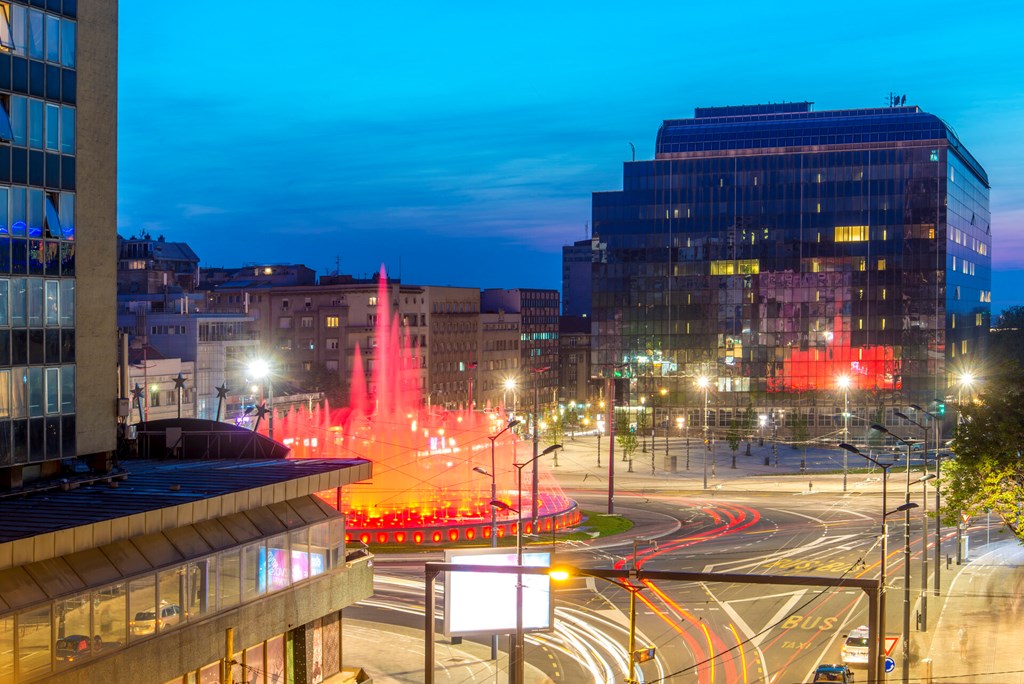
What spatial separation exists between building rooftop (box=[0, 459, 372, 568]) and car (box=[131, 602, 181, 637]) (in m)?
2.22

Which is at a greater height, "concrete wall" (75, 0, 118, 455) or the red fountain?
"concrete wall" (75, 0, 118, 455)

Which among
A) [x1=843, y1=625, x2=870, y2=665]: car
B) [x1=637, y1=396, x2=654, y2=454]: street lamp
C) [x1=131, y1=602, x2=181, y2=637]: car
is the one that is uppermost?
[x1=131, y1=602, x2=181, y2=637]: car

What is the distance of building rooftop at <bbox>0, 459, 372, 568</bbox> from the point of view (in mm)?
32500

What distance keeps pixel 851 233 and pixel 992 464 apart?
107 metres

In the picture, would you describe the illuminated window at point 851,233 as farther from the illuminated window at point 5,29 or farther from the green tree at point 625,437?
the illuminated window at point 5,29

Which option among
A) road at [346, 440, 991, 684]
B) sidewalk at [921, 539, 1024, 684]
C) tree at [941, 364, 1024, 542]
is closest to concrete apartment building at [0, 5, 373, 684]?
road at [346, 440, 991, 684]

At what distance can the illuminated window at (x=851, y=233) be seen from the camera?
535 ft

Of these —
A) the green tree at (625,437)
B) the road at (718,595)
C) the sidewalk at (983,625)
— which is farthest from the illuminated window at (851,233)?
the sidewalk at (983,625)

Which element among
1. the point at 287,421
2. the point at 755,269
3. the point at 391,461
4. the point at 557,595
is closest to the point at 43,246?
the point at 557,595

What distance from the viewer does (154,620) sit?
35.0 m

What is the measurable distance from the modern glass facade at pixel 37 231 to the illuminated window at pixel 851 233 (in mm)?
132722

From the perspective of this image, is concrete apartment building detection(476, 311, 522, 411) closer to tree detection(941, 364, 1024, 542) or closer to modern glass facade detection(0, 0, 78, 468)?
tree detection(941, 364, 1024, 542)

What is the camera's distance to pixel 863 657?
1943 inches

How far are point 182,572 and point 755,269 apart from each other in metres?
138
